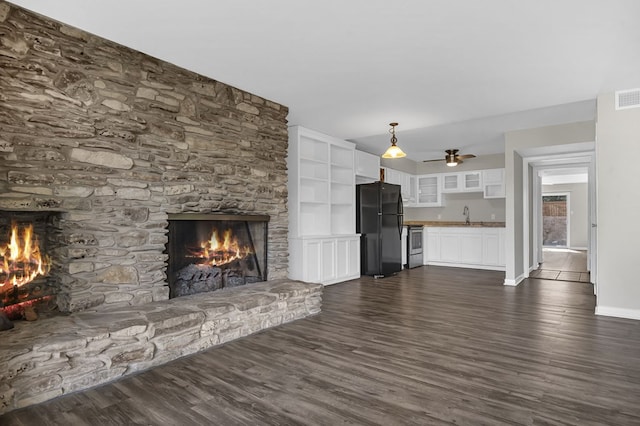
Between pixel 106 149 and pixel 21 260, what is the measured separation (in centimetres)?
109

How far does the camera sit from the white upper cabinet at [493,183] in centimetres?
802

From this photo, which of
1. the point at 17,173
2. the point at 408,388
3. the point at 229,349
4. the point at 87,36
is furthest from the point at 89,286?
the point at 408,388

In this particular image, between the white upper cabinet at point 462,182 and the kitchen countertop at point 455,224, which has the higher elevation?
the white upper cabinet at point 462,182

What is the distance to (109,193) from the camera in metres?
3.08

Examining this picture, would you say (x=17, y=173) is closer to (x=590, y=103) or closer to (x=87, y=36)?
(x=87, y=36)

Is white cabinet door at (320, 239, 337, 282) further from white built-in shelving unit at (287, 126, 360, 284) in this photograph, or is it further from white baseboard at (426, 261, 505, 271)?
white baseboard at (426, 261, 505, 271)

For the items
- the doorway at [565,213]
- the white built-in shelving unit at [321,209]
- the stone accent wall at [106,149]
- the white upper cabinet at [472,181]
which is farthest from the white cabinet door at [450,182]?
the stone accent wall at [106,149]

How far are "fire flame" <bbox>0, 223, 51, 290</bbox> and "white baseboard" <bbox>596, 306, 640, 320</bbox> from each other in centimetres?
554

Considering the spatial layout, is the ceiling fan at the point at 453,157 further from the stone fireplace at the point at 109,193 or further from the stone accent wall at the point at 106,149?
the stone accent wall at the point at 106,149

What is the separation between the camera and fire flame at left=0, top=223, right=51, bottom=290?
2.85 meters

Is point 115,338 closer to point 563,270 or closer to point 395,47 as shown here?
point 395,47

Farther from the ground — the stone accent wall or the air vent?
the air vent

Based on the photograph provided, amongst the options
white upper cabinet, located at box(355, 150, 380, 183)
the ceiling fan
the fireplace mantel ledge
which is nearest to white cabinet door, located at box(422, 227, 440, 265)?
the ceiling fan

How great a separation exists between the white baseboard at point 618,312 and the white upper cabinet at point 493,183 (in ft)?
13.6
